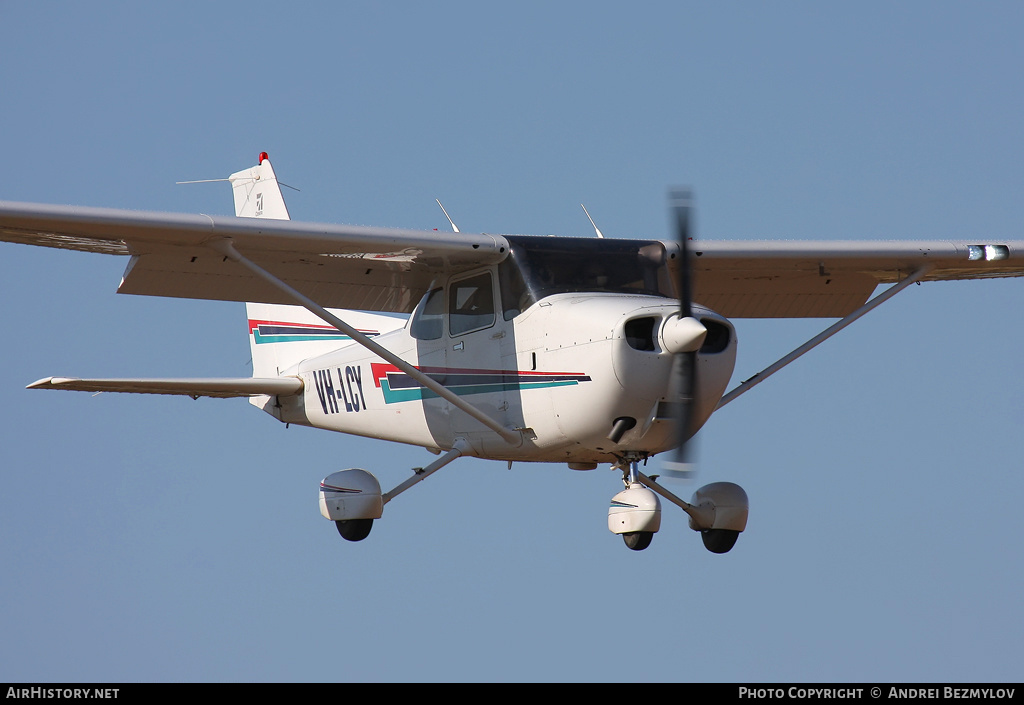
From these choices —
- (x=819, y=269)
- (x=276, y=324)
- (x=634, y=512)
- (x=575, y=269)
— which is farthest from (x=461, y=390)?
(x=276, y=324)

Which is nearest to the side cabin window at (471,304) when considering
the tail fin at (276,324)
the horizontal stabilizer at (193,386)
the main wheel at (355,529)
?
the main wheel at (355,529)

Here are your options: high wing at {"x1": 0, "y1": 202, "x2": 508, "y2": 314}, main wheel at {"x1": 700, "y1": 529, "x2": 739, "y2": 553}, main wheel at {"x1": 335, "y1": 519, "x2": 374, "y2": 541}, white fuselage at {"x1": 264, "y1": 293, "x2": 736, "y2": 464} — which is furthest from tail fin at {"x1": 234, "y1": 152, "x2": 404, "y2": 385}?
main wheel at {"x1": 700, "y1": 529, "x2": 739, "y2": 553}

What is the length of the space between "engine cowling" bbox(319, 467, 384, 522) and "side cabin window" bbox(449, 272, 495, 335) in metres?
1.69

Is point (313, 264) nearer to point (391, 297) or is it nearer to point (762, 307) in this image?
point (391, 297)

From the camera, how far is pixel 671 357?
1141cm

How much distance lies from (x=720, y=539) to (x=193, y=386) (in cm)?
583

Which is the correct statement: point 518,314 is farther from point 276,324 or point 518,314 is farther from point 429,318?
point 276,324

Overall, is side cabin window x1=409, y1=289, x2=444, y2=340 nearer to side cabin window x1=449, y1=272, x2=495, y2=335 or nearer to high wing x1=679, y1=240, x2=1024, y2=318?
side cabin window x1=449, y1=272, x2=495, y2=335

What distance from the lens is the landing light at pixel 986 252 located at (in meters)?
14.8

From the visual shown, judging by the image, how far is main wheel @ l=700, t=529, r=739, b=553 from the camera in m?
13.5

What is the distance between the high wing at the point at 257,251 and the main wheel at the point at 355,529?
2.24m
